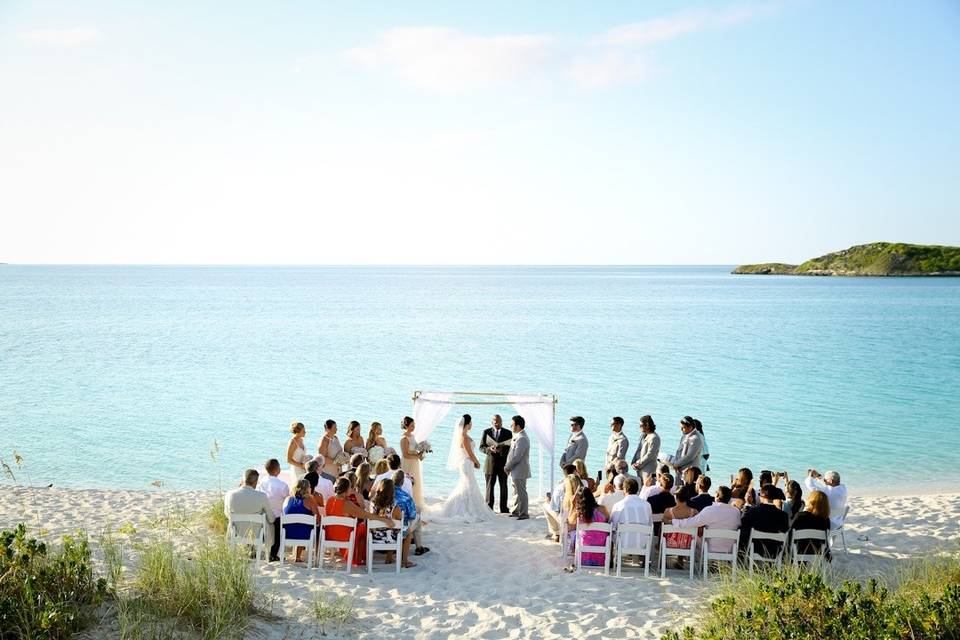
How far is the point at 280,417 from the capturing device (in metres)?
24.6

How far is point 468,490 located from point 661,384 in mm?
20748

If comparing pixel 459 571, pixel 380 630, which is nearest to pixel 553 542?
pixel 459 571

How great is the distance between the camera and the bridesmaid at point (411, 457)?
468 inches

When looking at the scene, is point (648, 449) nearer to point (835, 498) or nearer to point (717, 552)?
point (835, 498)

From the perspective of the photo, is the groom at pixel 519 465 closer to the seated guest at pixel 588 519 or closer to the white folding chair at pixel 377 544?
the seated guest at pixel 588 519

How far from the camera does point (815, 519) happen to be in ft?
28.3

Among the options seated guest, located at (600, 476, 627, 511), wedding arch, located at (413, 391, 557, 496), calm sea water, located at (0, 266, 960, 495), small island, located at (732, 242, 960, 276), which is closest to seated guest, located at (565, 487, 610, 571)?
seated guest, located at (600, 476, 627, 511)

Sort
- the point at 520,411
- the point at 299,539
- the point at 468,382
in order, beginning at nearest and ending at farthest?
the point at 299,539 < the point at 520,411 < the point at 468,382

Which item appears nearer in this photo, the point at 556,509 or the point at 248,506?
the point at 248,506

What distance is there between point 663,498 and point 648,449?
7.54 feet

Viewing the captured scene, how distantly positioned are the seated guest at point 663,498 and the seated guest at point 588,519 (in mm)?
630

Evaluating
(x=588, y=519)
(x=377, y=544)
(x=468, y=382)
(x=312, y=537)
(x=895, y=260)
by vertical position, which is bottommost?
(x=468, y=382)

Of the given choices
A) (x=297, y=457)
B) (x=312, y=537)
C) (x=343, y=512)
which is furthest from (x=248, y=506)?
(x=297, y=457)

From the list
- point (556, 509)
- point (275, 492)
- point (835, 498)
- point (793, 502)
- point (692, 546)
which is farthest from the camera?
point (556, 509)
